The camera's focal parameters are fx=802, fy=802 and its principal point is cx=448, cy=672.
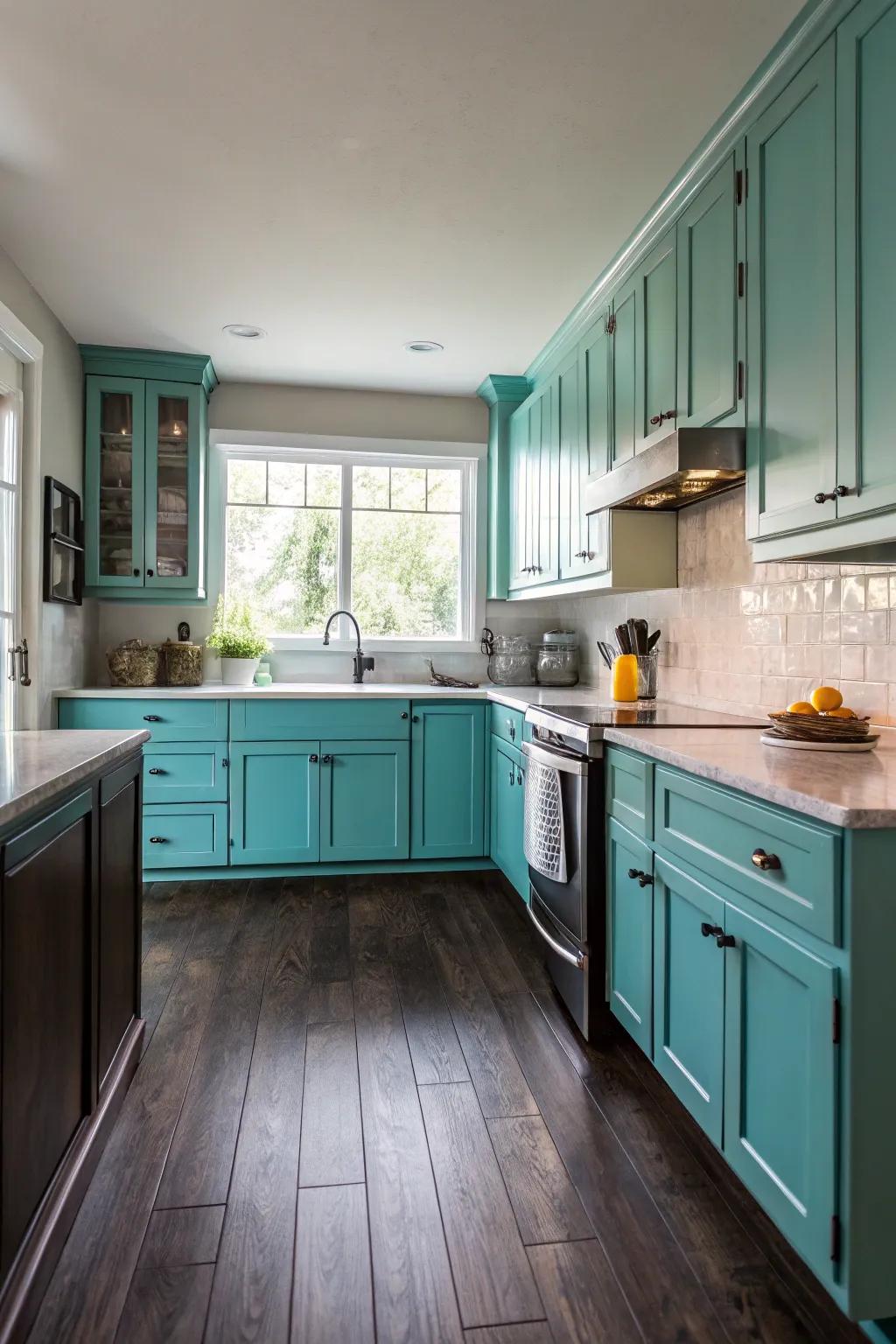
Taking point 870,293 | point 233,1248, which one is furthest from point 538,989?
point 870,293

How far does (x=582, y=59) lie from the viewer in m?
1.96

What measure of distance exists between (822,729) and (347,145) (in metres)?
2.04

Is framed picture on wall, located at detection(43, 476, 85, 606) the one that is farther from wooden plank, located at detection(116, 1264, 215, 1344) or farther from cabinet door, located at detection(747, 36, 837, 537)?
cabinet door, located at detection(747, 36, 837, 537)

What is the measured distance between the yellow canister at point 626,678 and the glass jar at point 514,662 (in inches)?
51.5

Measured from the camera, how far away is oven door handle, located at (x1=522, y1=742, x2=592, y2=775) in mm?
2338

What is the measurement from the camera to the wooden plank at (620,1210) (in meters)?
1.35

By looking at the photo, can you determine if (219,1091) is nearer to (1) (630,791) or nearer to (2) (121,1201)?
(2) (121,1201)

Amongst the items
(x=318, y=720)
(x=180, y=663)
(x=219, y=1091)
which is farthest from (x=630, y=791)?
(x=180, y=663)

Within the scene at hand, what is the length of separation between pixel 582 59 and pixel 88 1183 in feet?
9.16

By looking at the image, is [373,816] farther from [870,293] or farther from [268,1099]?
[870,293]

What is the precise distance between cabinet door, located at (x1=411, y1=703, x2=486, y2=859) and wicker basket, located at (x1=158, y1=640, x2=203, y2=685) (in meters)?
1.17

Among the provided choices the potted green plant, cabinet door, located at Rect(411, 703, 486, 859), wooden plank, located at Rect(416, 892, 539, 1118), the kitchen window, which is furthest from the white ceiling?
wooden plank, located at Rect(416, 892, 539, 1118)

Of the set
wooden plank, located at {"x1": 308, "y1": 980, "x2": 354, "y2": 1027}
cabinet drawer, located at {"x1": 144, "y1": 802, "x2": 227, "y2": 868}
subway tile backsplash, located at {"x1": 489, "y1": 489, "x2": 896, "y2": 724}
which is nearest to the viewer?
subway tile backsplash, located at {"x1": 489, "y1": 489, "x2": 896, "y2": 724}

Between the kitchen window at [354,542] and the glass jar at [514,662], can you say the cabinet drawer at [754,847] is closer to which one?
the glass jar at [514,662]
